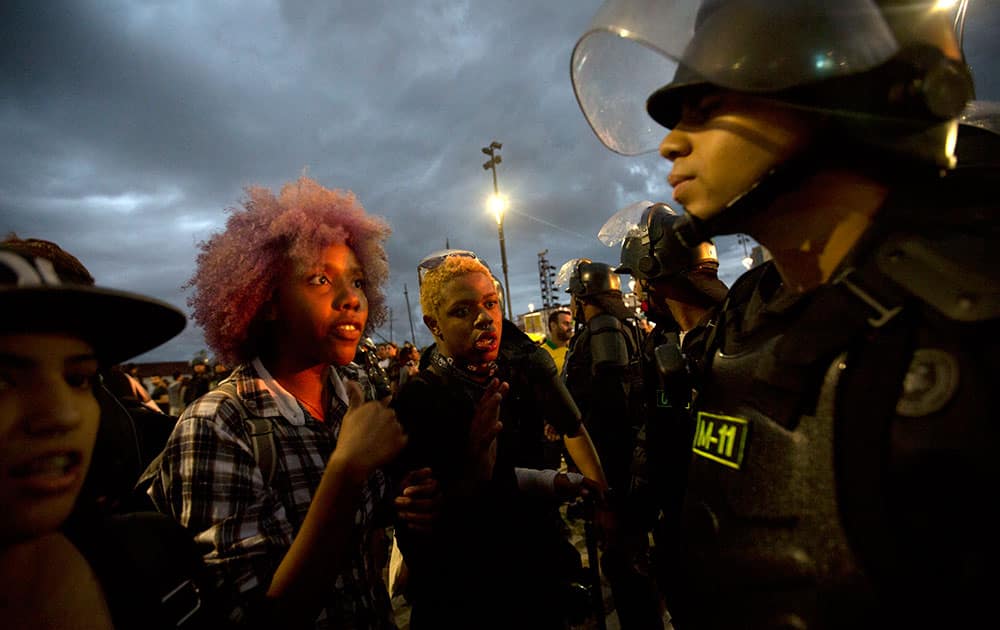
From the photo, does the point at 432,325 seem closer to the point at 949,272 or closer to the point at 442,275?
the point at 442,275

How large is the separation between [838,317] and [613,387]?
12.1ft

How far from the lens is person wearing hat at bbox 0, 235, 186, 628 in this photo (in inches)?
33.5

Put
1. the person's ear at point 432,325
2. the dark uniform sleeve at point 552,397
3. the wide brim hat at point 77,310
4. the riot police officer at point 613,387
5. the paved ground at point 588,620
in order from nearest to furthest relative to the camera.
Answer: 1. the wide brim hat at point 77,310
2. the person's ear at point 432,325
3. the dark uniform sleeve at point 552,397
4. the riot police officer at point 613,387
5. the paved ground at point 588,620

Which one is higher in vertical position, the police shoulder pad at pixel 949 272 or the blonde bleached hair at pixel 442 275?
the blonde bleached hair at pixel 442 275

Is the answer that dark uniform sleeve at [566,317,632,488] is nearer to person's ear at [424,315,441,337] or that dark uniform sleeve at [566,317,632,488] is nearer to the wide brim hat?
person's ear at [424,315,441,337]

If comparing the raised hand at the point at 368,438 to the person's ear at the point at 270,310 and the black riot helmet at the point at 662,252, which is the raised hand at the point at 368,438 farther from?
the black riot helmet at the point at 662,252

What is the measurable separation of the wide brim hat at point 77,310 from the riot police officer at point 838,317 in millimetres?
1468

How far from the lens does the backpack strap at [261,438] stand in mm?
1602

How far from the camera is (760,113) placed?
127 cm

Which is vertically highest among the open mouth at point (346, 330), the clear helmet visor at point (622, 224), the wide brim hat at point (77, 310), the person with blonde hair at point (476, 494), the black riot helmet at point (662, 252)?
the clear helmet visor at point (622, 224)

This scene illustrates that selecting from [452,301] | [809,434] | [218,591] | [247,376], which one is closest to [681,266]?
[452,301]

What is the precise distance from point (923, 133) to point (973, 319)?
0.57 metres

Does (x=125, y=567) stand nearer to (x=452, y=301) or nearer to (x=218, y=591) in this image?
(x=218, y=591)

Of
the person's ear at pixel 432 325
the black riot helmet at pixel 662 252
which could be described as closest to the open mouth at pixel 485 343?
the person's ear at pixel 432 325
